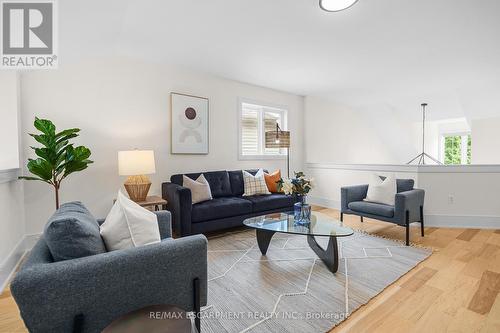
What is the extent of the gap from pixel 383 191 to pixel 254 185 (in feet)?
6.16

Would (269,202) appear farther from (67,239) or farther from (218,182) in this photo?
(67,239)

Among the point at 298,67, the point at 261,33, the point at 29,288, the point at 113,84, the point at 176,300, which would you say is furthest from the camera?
the point at 298,67

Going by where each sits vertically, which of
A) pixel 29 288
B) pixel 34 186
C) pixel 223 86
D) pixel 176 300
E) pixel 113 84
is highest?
pixel 223 86

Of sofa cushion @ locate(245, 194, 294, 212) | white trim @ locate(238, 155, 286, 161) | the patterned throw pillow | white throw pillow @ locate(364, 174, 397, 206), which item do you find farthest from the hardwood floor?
white trim @ locate(238, 155, 286, 161)

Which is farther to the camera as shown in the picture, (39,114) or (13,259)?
(39,114)

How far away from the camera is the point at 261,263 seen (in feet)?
8.22

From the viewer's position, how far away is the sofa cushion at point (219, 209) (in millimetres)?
3068

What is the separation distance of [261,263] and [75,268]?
1.77 metres

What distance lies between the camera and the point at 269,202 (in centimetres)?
369

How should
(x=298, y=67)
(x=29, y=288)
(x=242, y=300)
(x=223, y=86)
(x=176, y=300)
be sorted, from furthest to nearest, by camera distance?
(x=223, y=86) < (x=298, y=67) < (x=242, y=300) < (x=176, y=300) < (x=29, y=288)

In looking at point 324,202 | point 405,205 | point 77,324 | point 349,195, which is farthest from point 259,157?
point 77,324

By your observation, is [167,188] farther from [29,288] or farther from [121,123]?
[29,288]

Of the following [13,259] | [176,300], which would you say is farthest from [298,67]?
[13,259]

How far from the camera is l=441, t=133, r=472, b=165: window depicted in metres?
6.80
